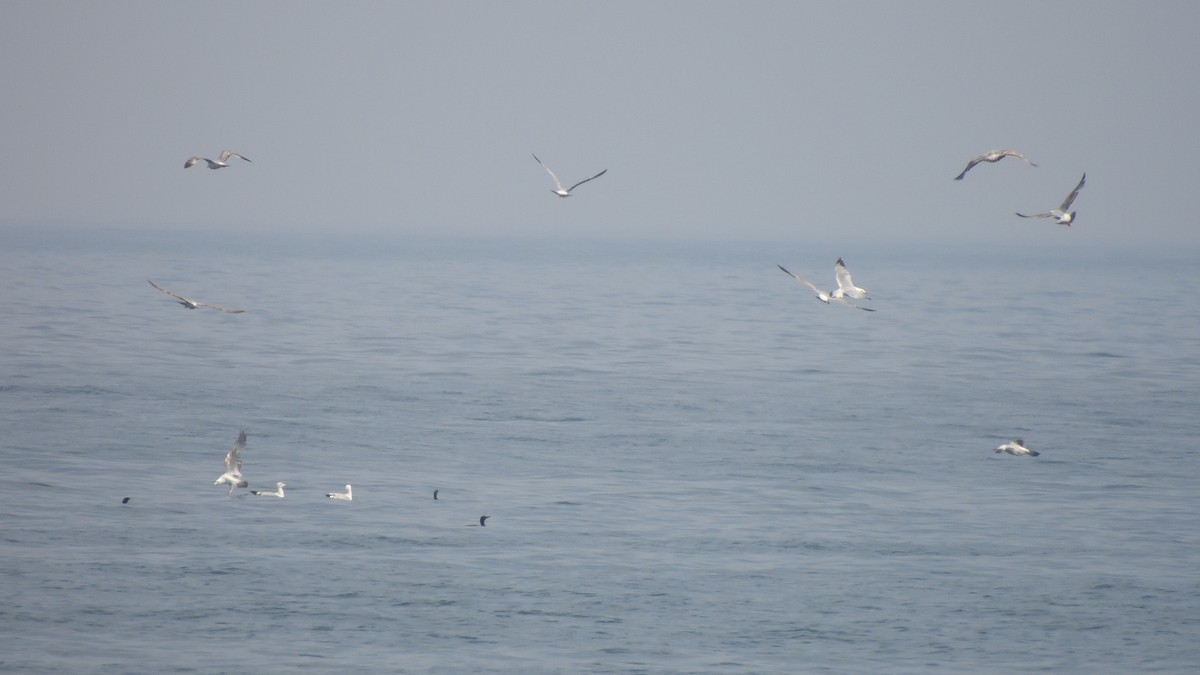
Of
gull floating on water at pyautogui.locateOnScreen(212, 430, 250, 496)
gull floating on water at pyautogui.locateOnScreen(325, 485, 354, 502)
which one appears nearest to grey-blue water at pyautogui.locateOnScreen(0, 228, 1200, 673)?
gull floating on water at pyautogui.locateOnScreen(325, 485, 354, 502)

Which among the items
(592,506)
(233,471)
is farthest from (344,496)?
(592,506)

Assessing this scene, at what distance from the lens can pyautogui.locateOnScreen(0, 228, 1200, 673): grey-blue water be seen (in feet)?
71.7

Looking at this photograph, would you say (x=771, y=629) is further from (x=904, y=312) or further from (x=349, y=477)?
(x=904, y=312)

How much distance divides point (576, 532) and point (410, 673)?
24.0 feet

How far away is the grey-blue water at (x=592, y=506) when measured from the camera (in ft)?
71.7

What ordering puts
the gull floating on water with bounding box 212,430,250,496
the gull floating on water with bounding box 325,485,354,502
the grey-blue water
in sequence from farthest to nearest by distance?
the gull floating on water with bounding box 325,485,354,502, the gull floating on water with bounding box 212,430,250,496, the grey-blue water

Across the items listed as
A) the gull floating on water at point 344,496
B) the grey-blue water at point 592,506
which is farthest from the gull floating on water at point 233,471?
the gull floating on water at point 344,496

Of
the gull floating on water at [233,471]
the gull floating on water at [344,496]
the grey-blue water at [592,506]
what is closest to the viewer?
the grey-blue water at [592,506]

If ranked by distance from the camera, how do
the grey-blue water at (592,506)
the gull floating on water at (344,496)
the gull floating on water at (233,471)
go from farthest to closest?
the gull floating on water at (344,496) < the gull floating on water at (233,471) < the grey-blue water at (592,506)

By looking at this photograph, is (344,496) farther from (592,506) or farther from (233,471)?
(592,506)

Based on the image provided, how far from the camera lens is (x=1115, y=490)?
31.4 metres

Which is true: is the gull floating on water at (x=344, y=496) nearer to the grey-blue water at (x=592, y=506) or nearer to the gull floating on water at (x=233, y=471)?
the grey-blue water at (x=592, y=506)

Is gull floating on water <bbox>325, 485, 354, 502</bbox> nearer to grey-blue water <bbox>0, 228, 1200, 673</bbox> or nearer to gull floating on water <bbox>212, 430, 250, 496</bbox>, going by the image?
grey-blue water <bbox>0, 228, 1200, 673</bbox>

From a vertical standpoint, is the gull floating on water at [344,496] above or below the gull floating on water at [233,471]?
below
